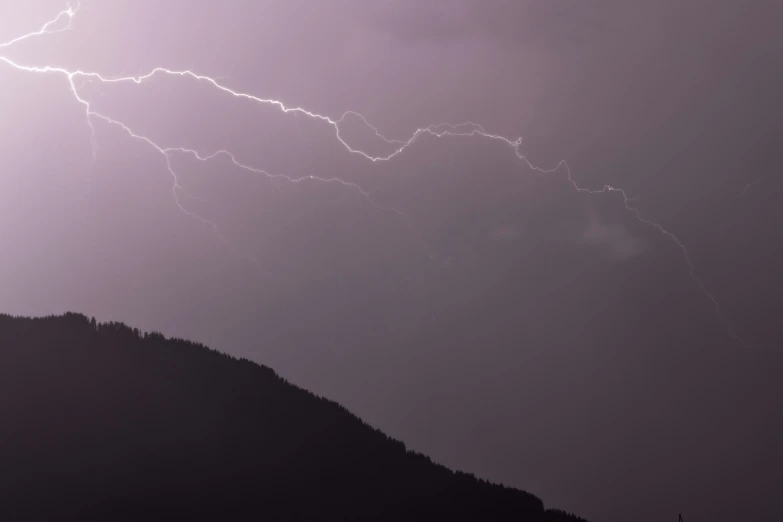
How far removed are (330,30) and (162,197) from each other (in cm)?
184

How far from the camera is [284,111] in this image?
17.5ft

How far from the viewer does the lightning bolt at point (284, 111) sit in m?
5.20

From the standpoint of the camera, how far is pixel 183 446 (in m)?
4.45

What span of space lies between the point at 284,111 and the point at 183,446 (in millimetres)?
2570

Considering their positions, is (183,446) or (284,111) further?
(284,111)

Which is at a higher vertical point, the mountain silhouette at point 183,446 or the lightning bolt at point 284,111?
the lightning bolt at point 284,111

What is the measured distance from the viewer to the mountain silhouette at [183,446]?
13.7 feet

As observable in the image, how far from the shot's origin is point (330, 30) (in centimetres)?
540

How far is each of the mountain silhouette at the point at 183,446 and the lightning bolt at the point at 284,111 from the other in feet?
3.69

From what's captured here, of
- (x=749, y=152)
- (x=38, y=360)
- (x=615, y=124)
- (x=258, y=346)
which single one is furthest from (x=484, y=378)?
(x=38, y=360)

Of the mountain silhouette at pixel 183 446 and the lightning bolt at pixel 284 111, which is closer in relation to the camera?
the mountain silhouette at pixel 183 446

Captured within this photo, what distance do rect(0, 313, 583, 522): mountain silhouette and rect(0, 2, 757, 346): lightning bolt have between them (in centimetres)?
112

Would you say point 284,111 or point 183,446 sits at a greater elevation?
point 284,111

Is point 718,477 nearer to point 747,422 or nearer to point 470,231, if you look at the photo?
point 747,422
